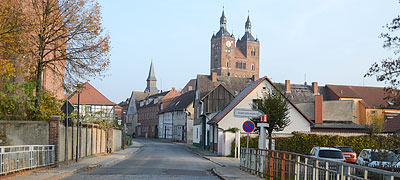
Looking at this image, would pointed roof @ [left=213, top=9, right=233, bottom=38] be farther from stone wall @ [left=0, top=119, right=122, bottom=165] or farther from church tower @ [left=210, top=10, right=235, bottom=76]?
stone wall @ [left=0, top=119, right=122, bottom=165]

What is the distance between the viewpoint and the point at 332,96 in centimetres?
8212

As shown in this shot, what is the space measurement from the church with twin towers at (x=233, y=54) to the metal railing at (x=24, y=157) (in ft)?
468

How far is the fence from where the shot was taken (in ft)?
30.5

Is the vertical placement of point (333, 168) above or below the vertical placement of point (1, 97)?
below

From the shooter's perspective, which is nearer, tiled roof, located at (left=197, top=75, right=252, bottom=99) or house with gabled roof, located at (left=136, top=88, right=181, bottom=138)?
tiled roof, located at (left=197, top=75, right=252, bottom=99)

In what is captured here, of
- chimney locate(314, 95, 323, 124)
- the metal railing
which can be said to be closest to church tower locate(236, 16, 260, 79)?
chimney locate(314, 95, 323, 124)

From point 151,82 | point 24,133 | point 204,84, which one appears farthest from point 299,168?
point 151,82

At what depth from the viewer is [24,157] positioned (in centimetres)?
1775

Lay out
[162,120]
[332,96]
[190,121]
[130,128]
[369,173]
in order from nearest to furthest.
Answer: [369,173]
[190,121]
[332,96]
[162,120]
[130,128]

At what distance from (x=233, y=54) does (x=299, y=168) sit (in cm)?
15334

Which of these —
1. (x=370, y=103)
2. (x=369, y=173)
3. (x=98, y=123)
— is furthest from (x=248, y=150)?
(x=370, y=103)

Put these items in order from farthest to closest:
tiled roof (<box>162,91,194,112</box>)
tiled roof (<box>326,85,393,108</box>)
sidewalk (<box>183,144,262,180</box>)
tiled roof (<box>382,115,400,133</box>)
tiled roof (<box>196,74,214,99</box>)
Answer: tiled roof (<box>326,85,393,108</box>), tiled roof (<box>162,91,194,112</box>), tiled roof (<box>196,74,214,99</box>), tiled roof (<box>382,115,400,133</box>), sidewalk (<box>183,144,262,180</box>)

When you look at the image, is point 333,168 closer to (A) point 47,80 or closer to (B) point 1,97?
(B) point 1,97

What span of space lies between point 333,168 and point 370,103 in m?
69.2
